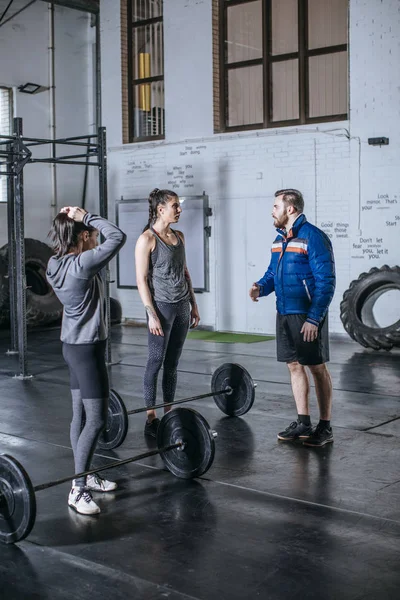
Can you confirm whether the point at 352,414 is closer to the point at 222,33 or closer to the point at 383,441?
the point at 383,441

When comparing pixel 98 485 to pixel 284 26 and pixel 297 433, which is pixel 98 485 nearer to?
pixel 297 433

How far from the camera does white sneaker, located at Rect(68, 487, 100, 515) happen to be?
3.61 m

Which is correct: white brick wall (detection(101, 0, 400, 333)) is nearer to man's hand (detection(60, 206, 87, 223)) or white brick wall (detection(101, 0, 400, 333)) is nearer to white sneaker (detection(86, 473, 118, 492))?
white sneaker (detection(86, 473, 118, 492))

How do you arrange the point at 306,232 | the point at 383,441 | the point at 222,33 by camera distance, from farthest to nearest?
the point at 222,33, the point at 383,441, the point at 306,232

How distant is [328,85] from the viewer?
9688mm

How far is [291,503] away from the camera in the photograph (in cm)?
374

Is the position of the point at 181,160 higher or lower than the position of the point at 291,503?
higher

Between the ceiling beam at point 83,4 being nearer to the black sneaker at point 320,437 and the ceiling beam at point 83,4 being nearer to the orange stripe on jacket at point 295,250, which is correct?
the orange stripe on jacket at point 295,250

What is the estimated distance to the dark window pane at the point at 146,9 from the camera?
1133 centimetres

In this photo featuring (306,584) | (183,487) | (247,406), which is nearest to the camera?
(306,584)

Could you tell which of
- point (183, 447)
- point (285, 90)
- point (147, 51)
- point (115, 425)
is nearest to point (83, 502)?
point (183, 447)

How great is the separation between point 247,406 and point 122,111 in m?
7.10

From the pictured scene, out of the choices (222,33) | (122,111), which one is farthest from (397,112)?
(122,111)

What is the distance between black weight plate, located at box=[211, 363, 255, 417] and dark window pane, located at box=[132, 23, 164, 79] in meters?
6.83
